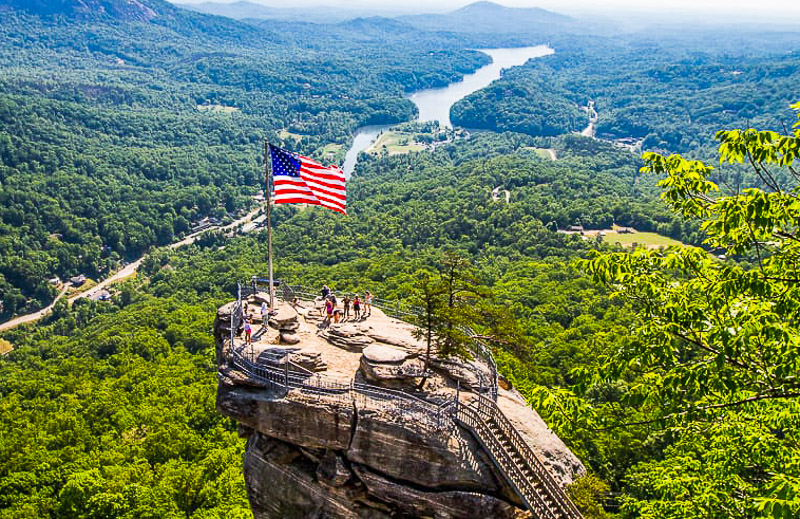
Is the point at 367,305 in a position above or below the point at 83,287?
above

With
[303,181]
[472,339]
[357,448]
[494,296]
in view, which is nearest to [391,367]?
[357,448]

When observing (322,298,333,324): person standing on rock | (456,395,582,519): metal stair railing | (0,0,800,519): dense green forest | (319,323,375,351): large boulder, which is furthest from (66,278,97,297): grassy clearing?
(456,395,582,519): metal stair railing

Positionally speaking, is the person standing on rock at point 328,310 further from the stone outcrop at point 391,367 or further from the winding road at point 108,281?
the winding road at point 108,281

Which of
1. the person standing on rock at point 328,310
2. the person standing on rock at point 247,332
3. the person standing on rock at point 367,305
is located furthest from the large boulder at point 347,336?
the person standing on rock at point 247,332

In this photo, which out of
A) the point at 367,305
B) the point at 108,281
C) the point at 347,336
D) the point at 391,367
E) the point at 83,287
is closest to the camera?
the point at 391,367

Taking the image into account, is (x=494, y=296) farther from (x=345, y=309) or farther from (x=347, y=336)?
(x=345, y=309)
